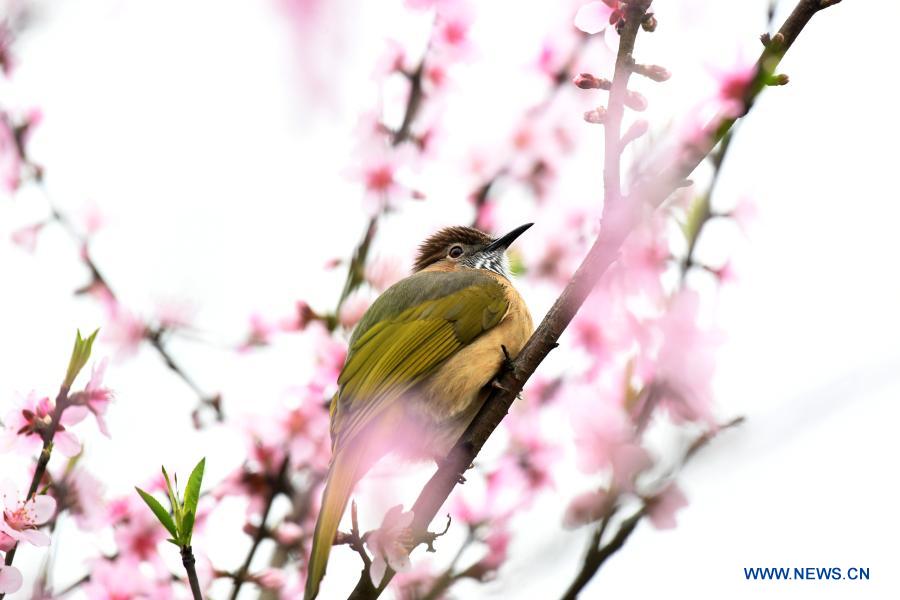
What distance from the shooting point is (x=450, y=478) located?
322 cm

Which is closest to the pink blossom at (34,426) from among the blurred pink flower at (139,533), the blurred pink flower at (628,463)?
the blurred pink flower at (139,533)

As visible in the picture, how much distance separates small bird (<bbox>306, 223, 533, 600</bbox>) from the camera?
3852 millimetres

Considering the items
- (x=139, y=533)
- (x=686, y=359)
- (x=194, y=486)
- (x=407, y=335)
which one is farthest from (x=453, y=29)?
(x=194, y=486)

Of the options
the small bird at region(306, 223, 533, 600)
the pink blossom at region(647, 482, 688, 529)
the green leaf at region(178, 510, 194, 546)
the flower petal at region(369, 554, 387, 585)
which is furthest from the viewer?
the small bird at region(306, 223, 533, 600)

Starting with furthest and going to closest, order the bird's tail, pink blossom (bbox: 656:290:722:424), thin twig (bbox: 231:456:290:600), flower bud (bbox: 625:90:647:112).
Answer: thin twig (bbox: 231:456:290:600)
pink blossom (bbox: 656:290:722:424)
the bird's tail
flower bud (bbox: 625:90:647:112)

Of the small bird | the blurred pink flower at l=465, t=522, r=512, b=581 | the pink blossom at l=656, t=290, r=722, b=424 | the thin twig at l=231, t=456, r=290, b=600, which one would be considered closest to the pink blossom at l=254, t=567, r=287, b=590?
the thin twig at l=231, t=456, r=290, b=600

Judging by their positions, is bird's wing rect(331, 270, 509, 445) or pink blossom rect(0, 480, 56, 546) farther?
bird's wing rect(331, 270, 509, 445)

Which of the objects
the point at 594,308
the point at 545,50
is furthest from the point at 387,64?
A: the point at 594,308

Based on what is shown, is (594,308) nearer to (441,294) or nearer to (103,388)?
(441,294)

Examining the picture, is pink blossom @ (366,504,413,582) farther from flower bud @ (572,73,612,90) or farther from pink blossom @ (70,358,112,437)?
flower bud @ (572,73,612,90)

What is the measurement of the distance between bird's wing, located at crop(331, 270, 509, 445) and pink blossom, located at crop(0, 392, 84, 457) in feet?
3.25

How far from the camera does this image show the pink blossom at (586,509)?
123 inches

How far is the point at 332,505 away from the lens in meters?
3.33

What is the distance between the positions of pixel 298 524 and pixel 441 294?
119 cm
